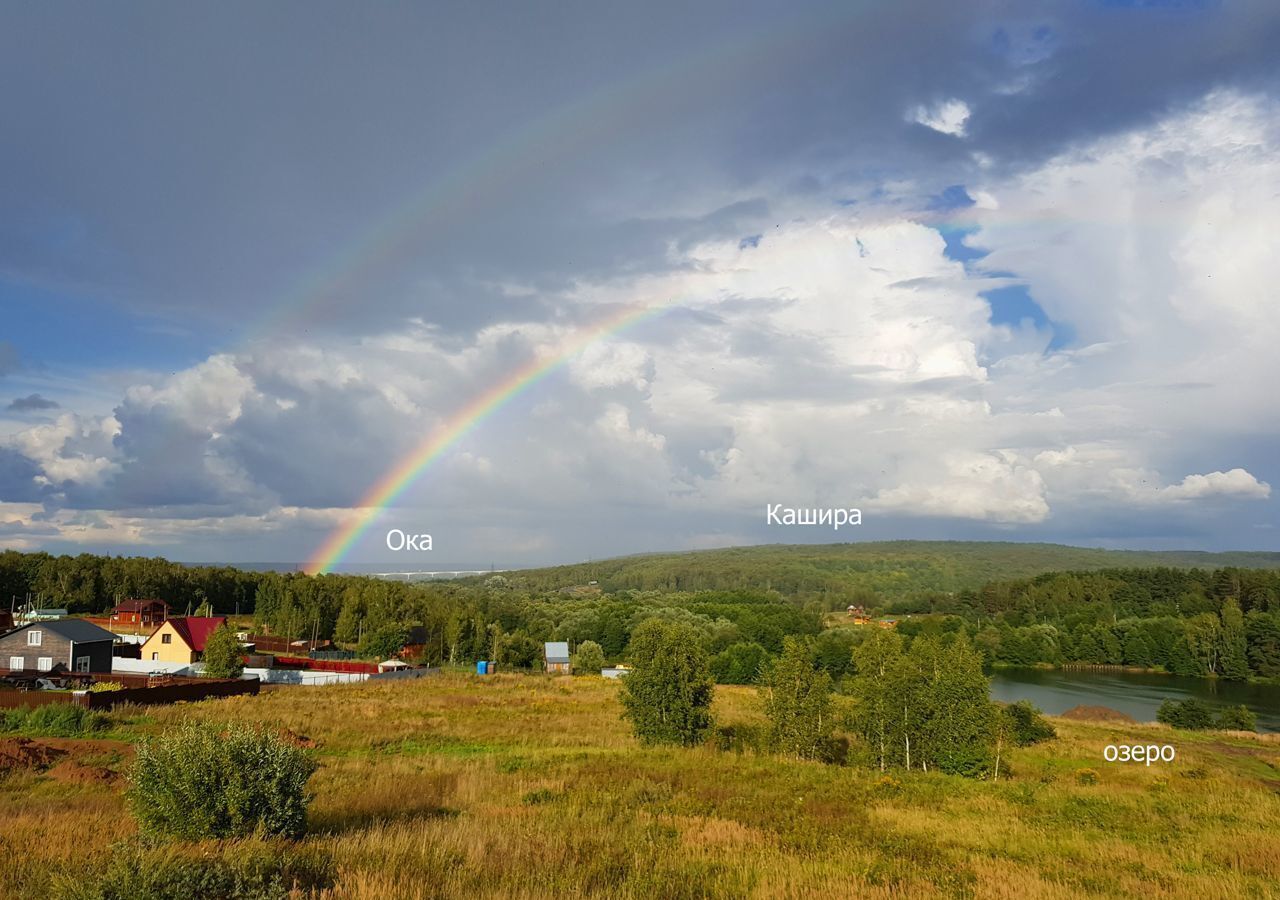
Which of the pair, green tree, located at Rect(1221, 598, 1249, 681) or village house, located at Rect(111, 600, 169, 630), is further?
green tree, located at Rect(1221, 598, 1249, 681)

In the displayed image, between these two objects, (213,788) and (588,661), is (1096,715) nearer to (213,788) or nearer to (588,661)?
(588,661)

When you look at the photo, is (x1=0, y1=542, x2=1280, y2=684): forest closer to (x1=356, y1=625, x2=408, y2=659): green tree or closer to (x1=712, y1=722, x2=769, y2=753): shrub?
(x1=356, y1=625, x2=408, y2=659): green tree

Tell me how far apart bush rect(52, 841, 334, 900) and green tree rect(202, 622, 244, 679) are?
2013 inches

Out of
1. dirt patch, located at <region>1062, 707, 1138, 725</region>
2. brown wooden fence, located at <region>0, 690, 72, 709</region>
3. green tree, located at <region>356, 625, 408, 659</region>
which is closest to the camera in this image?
brown wooden fence, located at <region>0, 690, 72, 709</region>

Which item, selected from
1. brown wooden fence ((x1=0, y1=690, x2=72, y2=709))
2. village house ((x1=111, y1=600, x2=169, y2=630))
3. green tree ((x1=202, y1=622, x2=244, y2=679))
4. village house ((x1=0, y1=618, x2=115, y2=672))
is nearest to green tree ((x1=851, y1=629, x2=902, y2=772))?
brown wooden fence ((x1=0, y1=690, x2=72, y2=709))

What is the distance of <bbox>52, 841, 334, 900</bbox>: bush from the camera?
643cm

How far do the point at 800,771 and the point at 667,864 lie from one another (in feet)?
43.5

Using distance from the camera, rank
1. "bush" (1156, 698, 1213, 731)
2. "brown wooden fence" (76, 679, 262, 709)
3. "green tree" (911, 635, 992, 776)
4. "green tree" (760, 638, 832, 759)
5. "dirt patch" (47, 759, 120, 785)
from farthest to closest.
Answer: "bush" (1156, 698, 1213, 731)
"brown wooden fence" (76, 679, 262, 709)
"green tree" (760, 638, 832, 759)
"green tree" (911, 635, 992, 776)
"dirt patch" (47, 759, 120, 785)

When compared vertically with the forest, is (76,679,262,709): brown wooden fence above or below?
above

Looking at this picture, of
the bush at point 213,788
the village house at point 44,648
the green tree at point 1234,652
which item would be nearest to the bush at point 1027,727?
the bush at point 213,788

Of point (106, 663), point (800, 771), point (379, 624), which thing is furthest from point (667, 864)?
point (379, 624)

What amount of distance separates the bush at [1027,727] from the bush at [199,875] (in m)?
42.2

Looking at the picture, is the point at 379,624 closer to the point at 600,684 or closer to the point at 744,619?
the point at 600,684

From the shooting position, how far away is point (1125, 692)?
285ft
